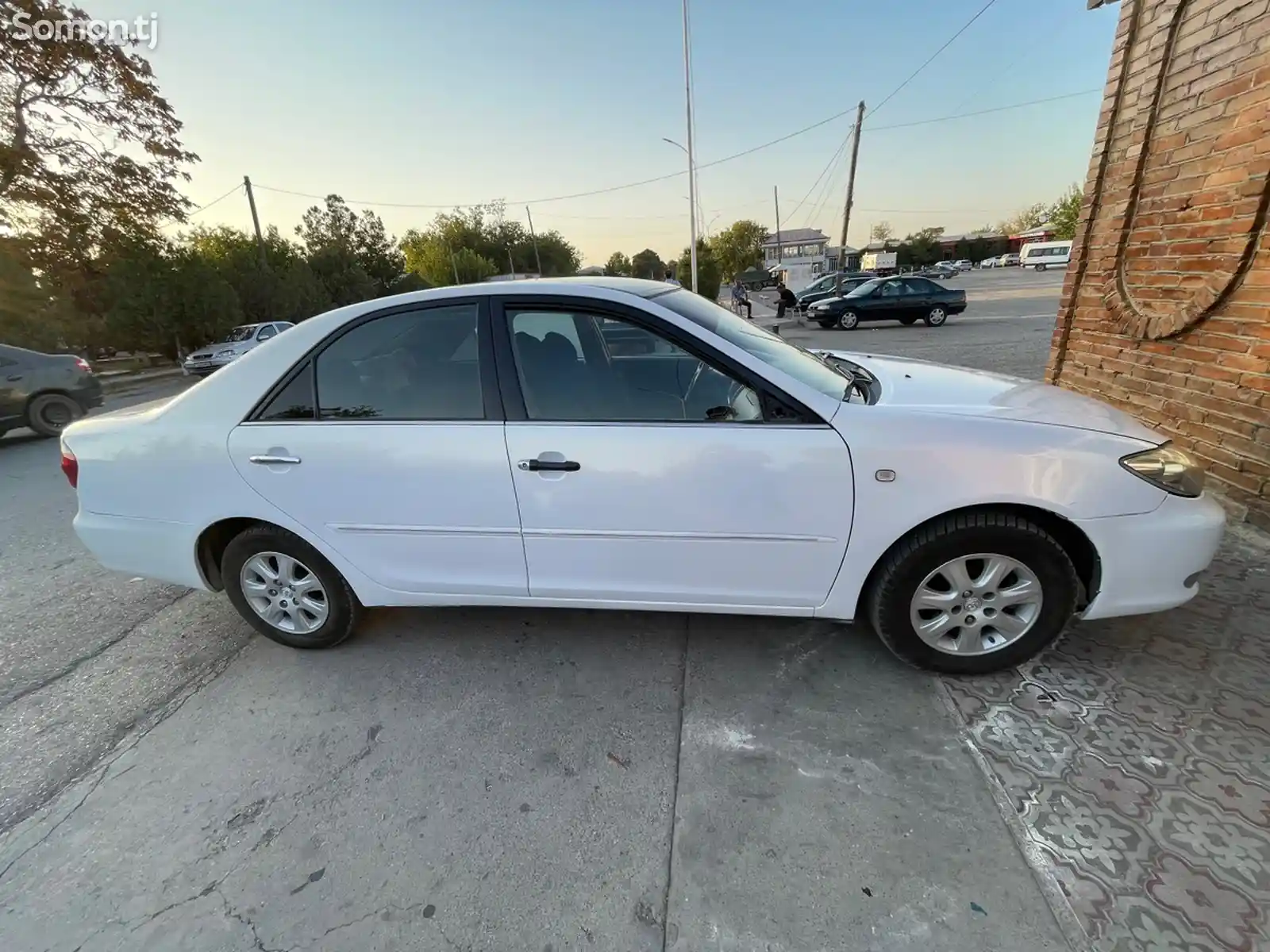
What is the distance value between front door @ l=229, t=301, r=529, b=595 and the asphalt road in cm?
58

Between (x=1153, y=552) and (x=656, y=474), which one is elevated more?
(x=656, y=474)

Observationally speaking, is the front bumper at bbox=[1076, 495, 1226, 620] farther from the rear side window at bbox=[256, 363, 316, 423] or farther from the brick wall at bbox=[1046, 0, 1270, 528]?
the rear side window at bbox=[256, 363, 316, 423]

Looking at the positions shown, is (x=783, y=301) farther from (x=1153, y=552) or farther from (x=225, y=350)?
(x=1153, y=552)

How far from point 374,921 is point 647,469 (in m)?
1.63

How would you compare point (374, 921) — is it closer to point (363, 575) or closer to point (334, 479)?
point (363, 575)

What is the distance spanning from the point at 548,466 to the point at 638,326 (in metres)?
0.68

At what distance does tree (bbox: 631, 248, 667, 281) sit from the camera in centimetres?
5761

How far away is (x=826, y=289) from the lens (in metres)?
27.0

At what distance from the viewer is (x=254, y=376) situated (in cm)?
258

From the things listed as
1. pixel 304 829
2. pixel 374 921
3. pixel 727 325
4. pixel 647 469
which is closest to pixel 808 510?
pixel 647 469

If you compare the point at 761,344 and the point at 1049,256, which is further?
the point at 1049,256

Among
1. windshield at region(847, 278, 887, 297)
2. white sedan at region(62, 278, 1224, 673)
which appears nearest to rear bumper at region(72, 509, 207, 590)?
white sedan at region(62, 278, 1224, 673)

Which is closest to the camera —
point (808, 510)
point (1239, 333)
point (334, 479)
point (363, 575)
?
point (808, 510)

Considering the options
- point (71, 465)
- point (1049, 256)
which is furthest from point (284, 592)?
point (1049, 256)
